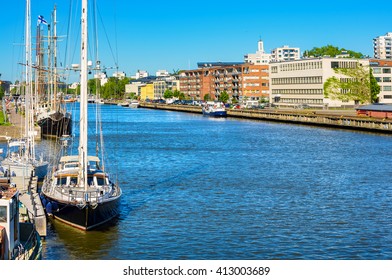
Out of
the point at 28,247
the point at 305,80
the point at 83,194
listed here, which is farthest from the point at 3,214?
the point at 305,80

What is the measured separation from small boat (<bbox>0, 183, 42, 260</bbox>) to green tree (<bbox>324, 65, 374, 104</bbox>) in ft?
366

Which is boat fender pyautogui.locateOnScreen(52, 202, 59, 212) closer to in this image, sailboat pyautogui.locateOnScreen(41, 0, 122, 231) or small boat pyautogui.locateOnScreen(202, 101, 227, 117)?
sailboat pyautogui.locateOnScreen(41, 0, 122, 231)

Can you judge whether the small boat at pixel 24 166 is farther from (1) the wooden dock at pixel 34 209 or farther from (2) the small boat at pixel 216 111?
(2) the small boat at pixel 216 111

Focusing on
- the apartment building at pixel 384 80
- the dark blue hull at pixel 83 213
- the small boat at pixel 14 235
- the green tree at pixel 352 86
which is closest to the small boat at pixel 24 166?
the dark blue hull at pixel 83 213

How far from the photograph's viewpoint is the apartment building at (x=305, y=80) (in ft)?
450

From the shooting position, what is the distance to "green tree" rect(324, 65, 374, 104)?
417 feet

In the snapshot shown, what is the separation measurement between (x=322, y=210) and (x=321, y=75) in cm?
10950

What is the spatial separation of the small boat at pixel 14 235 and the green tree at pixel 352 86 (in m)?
112

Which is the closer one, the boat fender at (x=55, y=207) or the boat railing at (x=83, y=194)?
the boat railing at (x=83, y=194)

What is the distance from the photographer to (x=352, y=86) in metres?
128

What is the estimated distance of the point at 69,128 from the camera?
257ft

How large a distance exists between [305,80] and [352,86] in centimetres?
1816
